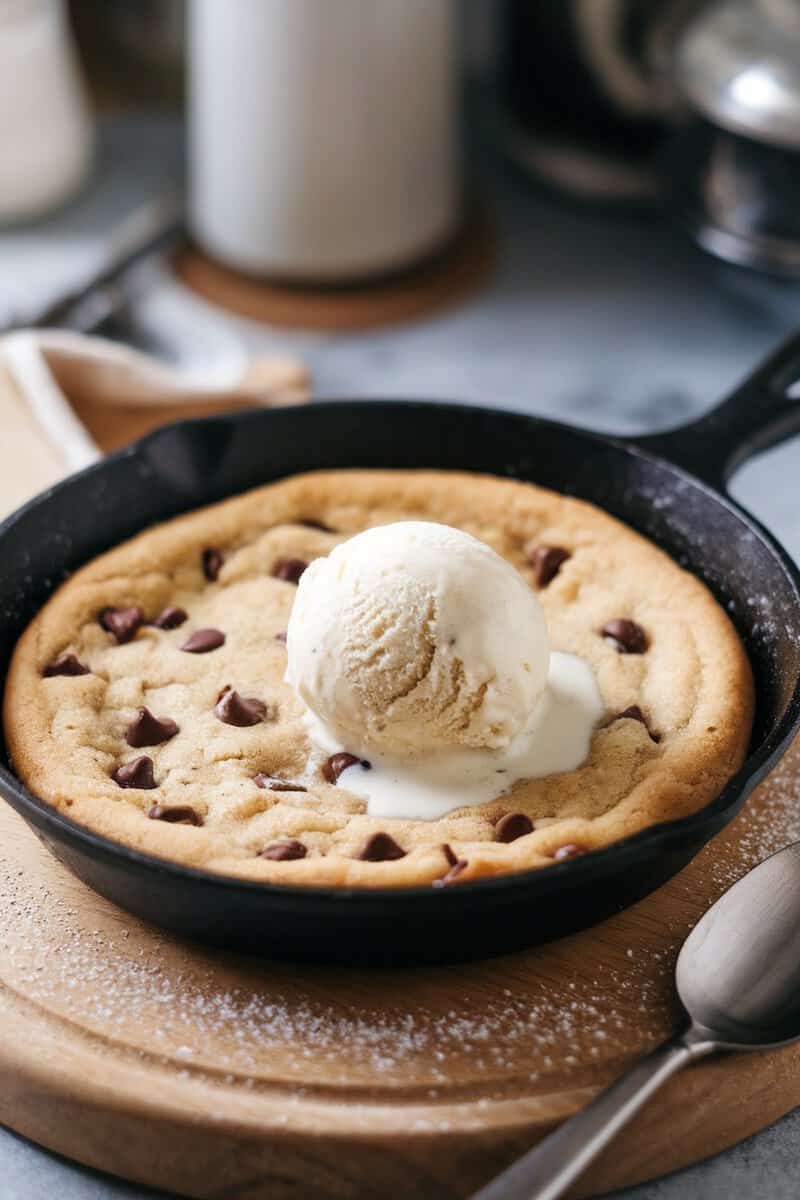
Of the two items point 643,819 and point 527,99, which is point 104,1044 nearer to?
point 643,819

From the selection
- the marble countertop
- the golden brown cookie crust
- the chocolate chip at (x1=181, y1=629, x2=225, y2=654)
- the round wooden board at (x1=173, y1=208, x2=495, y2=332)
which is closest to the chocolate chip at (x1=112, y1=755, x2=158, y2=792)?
the golden brown cookie crust

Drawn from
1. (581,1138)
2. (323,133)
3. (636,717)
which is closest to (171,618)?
(636,717)

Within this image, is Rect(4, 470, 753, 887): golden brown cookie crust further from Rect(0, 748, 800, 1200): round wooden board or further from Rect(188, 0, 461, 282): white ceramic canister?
Rect(188, 0, 461, 282): white ceramic canister

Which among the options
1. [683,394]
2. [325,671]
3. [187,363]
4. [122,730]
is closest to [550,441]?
[325,671]

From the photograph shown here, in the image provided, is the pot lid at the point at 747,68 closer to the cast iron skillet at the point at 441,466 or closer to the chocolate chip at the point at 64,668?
the cast iron skillet at the point at 441,466

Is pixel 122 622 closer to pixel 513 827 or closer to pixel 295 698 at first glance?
pixel 295 698

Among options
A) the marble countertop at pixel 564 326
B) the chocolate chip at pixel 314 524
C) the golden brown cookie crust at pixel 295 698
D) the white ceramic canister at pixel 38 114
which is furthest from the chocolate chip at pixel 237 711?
the white ceramic canister at pixel 38 114

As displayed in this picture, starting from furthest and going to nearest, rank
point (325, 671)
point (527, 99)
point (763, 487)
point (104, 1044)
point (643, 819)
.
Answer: point (527, 99) < point (763, 487) < point (325, 671) < point (643, 819) < point (104, 1044)
